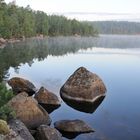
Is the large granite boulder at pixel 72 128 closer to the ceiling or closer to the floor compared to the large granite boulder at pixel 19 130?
closer to the floor

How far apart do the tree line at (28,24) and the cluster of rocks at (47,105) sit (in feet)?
209

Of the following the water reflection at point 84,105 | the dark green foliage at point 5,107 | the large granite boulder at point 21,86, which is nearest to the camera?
the dark green foliage at point 5,107

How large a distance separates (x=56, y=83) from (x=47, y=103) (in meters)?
11.9

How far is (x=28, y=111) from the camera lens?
2177 centimetres

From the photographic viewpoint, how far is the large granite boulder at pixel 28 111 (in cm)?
2150

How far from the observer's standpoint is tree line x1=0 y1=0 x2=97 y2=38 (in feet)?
338

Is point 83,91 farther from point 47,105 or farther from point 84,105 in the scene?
point 47,105

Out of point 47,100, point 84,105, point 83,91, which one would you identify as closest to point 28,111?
point 47,100

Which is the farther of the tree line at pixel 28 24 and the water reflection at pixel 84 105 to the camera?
the tree line at pixel 28 24

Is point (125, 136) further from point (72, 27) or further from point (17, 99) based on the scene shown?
point (72, 27)

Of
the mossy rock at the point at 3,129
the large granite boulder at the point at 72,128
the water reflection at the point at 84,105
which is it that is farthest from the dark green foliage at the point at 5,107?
the water reflection at the point at 84,105

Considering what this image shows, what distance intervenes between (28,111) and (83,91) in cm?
868

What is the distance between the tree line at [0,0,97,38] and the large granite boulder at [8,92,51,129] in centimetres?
7158

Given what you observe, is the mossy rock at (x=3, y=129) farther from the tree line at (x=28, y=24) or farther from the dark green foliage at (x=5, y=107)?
the tree line at (x=28, y=24)
